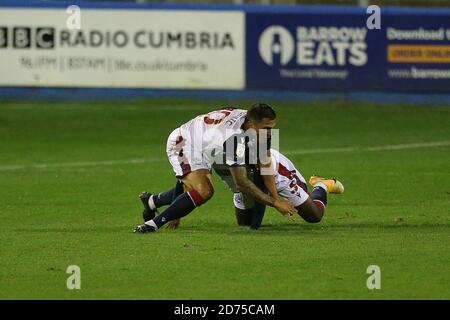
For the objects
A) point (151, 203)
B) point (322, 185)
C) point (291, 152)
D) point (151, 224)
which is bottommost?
point (151, 224)

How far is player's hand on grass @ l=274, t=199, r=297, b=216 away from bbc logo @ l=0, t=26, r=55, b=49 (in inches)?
649

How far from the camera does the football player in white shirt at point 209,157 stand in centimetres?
1328

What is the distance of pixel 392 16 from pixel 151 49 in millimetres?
5525

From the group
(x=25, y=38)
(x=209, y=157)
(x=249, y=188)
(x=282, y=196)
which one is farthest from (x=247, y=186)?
(x=25, y=38)

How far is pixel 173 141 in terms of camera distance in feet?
46.3

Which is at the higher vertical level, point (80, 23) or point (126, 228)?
point (80, 23)

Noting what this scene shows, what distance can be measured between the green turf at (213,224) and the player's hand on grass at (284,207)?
0.31m

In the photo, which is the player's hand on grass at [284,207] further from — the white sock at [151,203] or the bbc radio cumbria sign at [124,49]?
the bbc radio cumbria sign at [124,49]

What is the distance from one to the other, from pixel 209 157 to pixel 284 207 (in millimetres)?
1232

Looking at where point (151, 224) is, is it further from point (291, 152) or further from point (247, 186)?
point (291, 152)

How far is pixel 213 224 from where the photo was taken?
1465 cm

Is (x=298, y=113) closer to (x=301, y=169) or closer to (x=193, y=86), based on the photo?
(x=193, y=86)

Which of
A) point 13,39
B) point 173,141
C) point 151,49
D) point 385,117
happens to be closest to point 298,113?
point 385,117

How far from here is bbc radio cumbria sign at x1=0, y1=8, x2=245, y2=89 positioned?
28.8 m
